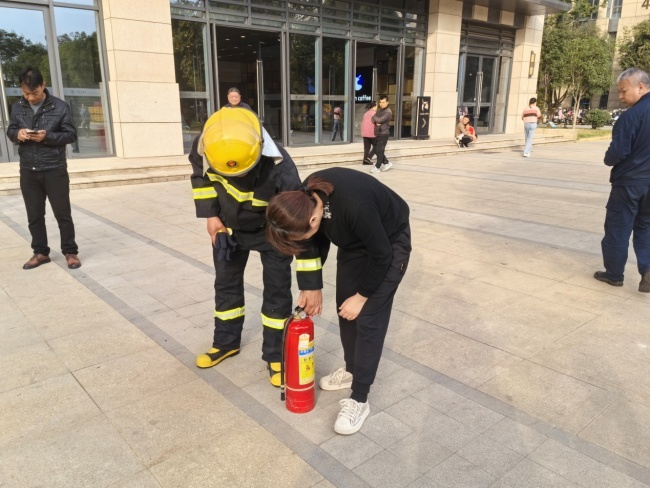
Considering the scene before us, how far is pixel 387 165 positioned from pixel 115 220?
728 cm

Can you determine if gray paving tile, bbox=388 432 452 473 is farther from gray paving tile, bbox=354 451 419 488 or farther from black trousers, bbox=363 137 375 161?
black trousers, bbox=363 137 375 161

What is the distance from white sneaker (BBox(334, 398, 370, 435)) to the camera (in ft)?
8.84

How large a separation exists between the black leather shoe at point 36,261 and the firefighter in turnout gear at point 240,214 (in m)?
2.90

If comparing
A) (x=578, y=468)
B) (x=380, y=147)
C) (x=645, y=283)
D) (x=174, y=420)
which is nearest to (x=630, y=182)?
(x=645, y=283)

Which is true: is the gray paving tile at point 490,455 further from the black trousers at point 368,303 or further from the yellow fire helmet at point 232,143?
the yellow fire helmet at point 232,143

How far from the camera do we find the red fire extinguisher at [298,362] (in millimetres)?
2762

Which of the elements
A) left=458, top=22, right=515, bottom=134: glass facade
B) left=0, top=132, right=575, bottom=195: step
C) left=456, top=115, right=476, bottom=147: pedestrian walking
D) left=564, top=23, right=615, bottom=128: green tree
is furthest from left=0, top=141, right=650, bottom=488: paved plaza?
left=564, top=23, right=615, bottom=128: green tree

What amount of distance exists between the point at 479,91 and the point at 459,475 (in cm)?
2102

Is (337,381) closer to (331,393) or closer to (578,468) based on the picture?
(331,393)

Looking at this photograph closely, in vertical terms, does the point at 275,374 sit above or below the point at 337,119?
below

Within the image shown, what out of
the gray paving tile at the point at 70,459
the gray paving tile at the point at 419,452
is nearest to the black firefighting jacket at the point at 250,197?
the gray paving tile at the point at 419,452

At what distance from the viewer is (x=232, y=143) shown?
7.92 ft

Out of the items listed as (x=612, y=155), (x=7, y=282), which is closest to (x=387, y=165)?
(x=612, y=155)

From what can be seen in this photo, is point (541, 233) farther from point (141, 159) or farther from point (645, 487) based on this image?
point (141, 159)
